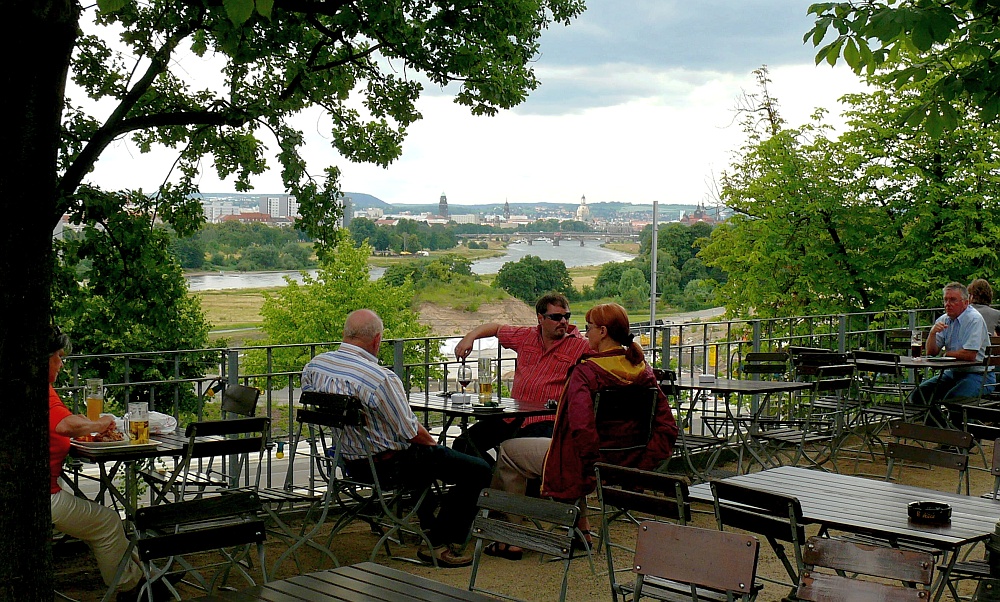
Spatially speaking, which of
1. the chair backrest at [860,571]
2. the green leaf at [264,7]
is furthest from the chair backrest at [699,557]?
the green leaf at [264,7]

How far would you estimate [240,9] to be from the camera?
8.05 ft

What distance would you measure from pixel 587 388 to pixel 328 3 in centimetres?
821

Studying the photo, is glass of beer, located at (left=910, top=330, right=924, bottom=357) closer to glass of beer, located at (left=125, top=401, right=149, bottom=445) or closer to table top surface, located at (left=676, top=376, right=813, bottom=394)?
table top surface, located at (left=676, top=376, right=813, bottom=394)

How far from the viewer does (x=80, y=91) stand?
12.9m

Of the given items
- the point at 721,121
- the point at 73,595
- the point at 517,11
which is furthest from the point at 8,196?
the point at 721,121

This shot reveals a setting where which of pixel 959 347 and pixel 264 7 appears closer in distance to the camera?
pixel 264 7

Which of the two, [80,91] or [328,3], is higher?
[328,3]

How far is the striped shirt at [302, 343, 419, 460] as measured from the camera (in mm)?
5344

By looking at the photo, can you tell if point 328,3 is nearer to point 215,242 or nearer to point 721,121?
point 721,121

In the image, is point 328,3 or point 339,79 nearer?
point 328,3

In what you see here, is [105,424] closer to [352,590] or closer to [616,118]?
[352,590]

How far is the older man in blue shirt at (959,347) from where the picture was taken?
8.74 m

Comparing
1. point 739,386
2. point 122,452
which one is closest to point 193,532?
point 122,452

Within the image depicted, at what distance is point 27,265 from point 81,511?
227 centimetres
